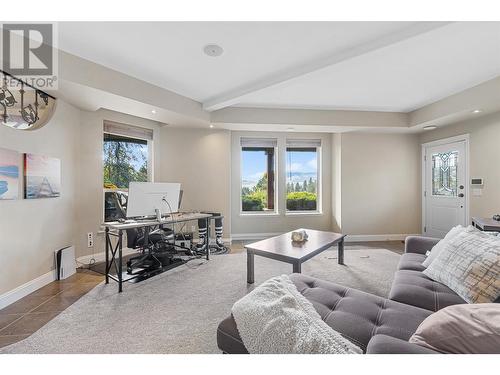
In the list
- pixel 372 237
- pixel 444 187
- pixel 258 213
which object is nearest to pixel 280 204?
pixel 258 213

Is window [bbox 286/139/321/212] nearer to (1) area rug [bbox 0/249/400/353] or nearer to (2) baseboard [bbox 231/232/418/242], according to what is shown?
(2) baseboard [bbox 231/232/418/242]

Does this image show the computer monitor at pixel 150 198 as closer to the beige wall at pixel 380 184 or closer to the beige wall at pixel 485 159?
the beige wall at pixel 380 184

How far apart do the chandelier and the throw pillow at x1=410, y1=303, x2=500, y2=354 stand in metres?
3.54

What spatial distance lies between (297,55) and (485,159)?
11.6 ft

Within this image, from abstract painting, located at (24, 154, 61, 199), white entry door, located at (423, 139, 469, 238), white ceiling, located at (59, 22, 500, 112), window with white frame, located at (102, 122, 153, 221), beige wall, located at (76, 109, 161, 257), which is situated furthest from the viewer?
white entry door, located at (423, 139, 469, 238)

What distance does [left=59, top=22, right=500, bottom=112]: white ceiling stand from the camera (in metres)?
1.95

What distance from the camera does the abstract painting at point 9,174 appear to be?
84.1 inches

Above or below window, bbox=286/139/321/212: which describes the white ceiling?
above

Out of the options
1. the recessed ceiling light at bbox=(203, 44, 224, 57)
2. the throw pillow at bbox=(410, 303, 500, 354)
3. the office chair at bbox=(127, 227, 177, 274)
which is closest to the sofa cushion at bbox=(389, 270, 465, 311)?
the throw pillow at bbox=(410, 303, 500, 354)

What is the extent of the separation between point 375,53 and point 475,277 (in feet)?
6.52

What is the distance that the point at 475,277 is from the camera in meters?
1.44

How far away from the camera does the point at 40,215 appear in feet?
8.57
